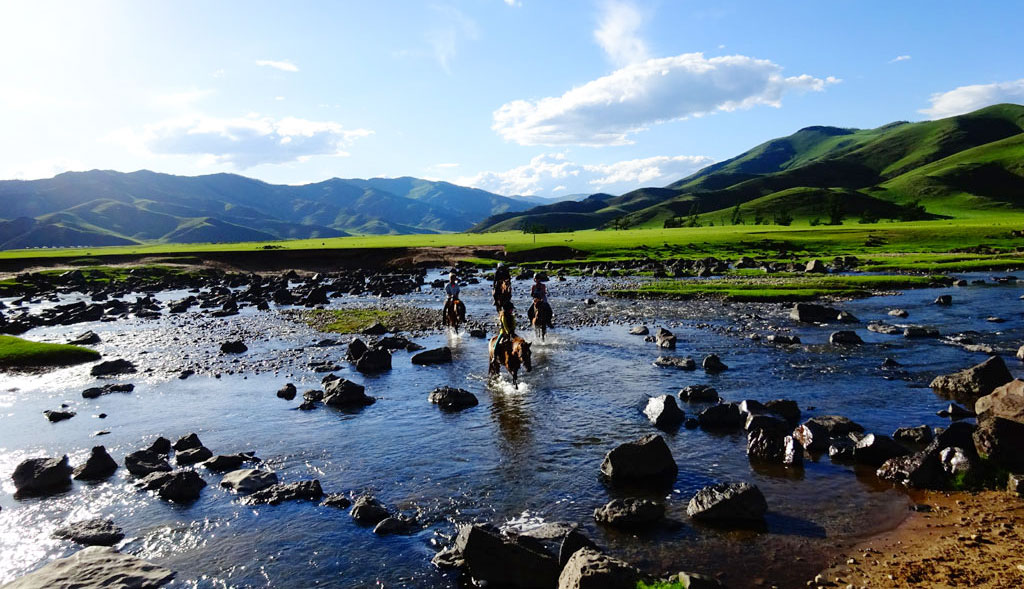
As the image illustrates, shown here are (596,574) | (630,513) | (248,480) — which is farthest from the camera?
(248,480)

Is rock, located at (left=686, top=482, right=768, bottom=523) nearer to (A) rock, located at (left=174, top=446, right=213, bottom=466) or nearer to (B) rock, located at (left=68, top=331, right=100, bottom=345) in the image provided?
(A) rock, located at (left=174, top=446, right=213, bottom=466)

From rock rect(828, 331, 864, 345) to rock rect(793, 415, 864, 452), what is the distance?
49.4 feet

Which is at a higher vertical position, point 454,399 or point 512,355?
point 512,355

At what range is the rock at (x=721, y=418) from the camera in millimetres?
19859

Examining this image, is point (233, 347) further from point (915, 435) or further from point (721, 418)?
point (915, 435)

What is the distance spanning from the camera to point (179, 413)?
24.5 metres

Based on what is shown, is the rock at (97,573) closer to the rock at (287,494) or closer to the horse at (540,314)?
the rock at (287,494)

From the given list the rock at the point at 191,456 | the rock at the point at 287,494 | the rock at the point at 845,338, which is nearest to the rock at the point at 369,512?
the rock at the point at 287,494

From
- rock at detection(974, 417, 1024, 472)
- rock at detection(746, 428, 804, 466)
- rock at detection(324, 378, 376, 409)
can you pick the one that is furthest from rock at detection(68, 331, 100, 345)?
rock at detection(974, 417, 1024, 472)

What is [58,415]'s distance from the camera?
24453 millimetres

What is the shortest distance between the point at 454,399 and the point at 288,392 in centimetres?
857

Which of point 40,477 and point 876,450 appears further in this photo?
point 40,477

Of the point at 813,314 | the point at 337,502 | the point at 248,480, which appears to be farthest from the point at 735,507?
the point at 813,314

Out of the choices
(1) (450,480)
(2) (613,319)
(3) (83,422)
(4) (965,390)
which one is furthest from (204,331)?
(4) (965,390)
